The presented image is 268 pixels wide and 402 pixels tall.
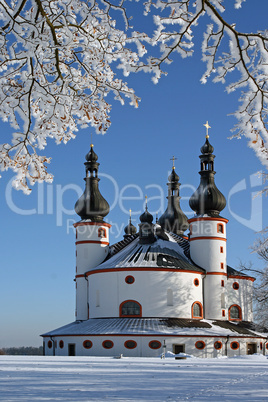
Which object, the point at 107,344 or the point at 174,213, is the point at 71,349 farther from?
the point at 174,213

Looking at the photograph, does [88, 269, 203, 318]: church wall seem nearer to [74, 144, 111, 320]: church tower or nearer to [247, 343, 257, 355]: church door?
[74, 144, 111, 320]: church tower

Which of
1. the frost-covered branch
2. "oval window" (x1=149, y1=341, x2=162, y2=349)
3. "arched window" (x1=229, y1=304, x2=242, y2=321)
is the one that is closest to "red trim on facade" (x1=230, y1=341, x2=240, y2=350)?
"arched window" (x1=229, y1=304, x2=242, y2=321)

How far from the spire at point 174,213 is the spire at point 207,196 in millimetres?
11287

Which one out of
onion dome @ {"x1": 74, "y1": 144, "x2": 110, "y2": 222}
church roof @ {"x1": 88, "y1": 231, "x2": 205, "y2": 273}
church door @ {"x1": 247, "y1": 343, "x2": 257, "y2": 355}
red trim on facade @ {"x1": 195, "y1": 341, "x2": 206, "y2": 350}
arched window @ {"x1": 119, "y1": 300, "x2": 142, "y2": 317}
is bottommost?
church door @ {"x1": 247, "y1": 343, "x2": 257, "y2": 355}

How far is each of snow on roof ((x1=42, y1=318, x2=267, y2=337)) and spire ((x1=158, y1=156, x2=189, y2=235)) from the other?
1533 centimetres

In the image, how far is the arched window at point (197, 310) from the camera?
1789 inches

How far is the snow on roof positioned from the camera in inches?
1631

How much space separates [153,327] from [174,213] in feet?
65.7

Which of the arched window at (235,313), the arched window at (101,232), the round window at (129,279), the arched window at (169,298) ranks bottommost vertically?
the arched window at (235,313)

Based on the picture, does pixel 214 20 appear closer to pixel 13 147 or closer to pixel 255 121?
pixel 255 121

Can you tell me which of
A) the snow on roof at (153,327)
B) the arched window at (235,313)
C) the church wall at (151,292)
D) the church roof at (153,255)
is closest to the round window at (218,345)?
the snow on roof at (153,327)

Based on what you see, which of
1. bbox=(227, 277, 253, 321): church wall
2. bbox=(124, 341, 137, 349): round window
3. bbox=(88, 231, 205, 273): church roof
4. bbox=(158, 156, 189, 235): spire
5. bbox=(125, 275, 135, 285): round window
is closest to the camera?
bbox=(124, 341, 137, 349): round window

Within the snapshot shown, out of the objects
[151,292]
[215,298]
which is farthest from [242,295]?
[151,292]

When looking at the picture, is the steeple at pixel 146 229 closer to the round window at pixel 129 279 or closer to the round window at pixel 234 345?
the round window at pixel 129 279
